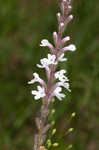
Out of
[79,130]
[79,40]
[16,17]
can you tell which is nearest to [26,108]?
[79,130]

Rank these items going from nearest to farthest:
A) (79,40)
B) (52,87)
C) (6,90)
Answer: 1. (52,87)
2. (79,40)
3. (6,90)

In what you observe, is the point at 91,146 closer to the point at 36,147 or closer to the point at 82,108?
the point at 82,108

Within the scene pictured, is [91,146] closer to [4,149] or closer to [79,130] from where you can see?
[79,130]

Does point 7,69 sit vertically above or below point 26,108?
above

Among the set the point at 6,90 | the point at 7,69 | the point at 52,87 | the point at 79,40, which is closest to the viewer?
the point at 52,87

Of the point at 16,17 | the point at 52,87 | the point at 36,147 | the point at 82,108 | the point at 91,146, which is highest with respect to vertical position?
the point at 16,17

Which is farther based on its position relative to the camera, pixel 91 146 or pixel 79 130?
pixel 91 146
